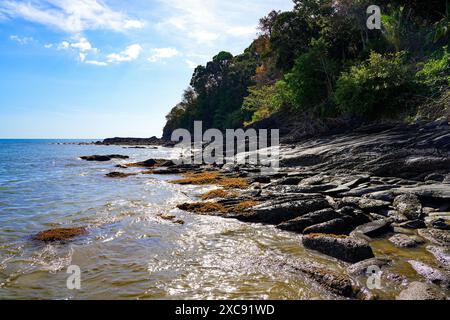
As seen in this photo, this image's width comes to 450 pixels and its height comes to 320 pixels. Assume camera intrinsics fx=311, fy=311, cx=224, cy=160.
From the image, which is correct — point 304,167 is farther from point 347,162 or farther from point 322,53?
point 322,53

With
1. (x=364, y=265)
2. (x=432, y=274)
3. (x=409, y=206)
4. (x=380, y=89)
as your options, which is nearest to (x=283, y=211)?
(x=409, y=206)

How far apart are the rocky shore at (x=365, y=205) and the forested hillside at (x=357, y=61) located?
263cm

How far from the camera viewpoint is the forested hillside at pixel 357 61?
66.9ft

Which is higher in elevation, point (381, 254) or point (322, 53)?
point (322, 53)

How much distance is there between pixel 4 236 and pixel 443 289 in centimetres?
1174

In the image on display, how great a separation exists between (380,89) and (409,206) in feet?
42.8

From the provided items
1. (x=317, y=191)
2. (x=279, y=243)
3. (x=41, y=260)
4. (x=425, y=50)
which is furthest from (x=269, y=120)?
(x=41, y=260)

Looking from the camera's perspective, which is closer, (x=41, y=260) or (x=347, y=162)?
(x=41, y=260)

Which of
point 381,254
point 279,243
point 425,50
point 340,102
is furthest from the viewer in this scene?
point 425,50

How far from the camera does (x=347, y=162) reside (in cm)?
1739

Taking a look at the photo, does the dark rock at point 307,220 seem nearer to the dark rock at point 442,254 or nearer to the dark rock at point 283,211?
the dark rock at point 283,211

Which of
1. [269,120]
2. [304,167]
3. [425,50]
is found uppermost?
[425,50]

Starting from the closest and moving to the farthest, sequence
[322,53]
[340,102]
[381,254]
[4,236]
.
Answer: [381,254] → [4,236] → [340,102] → [322,53]

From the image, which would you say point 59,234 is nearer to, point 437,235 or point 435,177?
point 437,235
